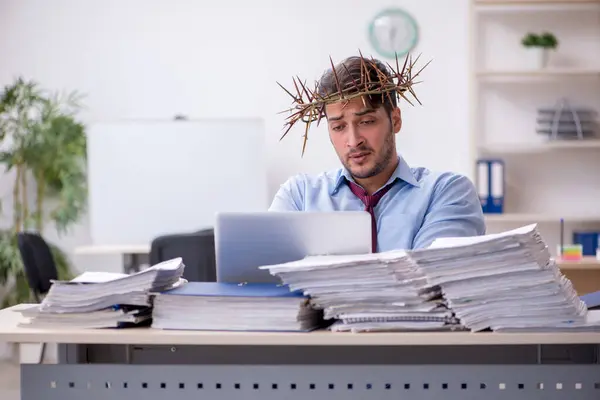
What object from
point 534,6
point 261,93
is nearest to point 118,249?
point 261,93

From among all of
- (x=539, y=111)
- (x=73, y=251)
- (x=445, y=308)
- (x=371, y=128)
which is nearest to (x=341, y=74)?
(x=371, y=128)

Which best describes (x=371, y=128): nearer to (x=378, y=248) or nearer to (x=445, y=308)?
(x=378, y=248)

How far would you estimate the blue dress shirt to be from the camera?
8.34 ft

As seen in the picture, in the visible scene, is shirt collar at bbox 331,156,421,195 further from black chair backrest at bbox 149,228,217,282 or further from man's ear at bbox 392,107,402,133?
black chair backrest at bbox 149,228,217,282

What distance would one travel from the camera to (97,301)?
1756 millimetres

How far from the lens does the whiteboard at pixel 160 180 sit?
17.4 feet

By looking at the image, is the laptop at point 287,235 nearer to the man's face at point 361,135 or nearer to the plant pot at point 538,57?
the man's face at point 361,135

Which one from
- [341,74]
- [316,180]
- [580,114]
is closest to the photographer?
[341,74]

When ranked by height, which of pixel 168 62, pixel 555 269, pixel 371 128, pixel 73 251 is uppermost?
pixel 168 62

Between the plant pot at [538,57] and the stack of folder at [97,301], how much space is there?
3980mm

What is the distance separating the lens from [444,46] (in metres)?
5.54

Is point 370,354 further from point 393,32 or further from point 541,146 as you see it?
point 393,32

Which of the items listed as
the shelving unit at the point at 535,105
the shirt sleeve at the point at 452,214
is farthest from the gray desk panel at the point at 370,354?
the shelving unit at the point at 535,105

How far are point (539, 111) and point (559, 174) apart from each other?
16.2 inches
